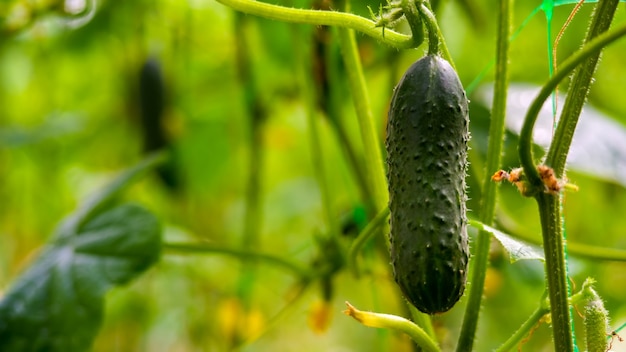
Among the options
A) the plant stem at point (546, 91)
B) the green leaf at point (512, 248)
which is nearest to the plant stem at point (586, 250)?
the green leaf at point (512, 248)

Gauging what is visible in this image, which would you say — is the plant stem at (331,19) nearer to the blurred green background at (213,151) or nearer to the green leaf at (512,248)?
the green leaf at (512,248)

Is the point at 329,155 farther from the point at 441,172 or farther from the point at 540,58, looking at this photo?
the point at 441,172

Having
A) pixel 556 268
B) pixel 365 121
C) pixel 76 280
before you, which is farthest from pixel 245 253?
pixel 556 268

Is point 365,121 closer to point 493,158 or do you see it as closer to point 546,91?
point 493,158

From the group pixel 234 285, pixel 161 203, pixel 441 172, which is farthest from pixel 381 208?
pixel 161 203

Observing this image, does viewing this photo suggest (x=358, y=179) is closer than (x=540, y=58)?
Yes
